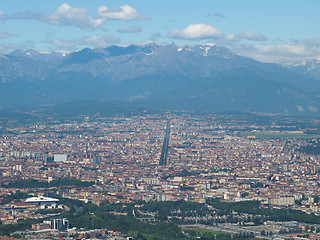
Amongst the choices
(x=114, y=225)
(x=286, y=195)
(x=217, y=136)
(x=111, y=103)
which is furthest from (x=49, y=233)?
(x=111, y=103)

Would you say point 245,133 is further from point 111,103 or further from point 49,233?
point 49,233

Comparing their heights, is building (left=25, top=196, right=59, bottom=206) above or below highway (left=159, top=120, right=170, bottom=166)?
below

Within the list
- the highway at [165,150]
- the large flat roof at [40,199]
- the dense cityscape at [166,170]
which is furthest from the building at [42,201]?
the highway at [165,150]

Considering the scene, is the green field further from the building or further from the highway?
the highway

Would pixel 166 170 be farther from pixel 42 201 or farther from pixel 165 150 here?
pixel 42 201

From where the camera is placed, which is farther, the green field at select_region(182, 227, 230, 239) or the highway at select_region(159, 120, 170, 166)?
the highway at select_region(159, 120, 170, 166)


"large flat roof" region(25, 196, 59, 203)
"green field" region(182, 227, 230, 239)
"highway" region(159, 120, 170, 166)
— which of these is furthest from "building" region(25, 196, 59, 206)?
"highway" region(159, 120, 170, 166)

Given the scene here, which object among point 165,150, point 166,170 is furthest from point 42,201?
point 165,150

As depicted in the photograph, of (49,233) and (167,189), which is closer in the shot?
(49,233)

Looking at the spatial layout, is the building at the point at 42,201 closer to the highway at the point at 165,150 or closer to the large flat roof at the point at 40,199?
the large flat roof at the point at 40,199
